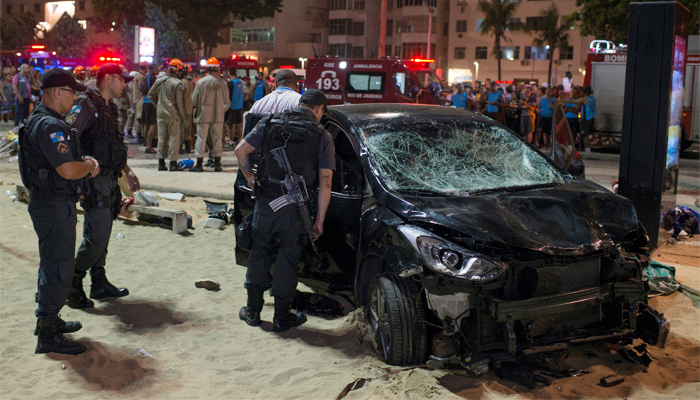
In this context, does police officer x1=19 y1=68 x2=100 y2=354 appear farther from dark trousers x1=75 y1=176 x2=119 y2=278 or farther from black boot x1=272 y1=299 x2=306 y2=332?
black boot x1=272 y1=299 x2=306 y2=332

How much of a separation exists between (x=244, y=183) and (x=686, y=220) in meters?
5.22

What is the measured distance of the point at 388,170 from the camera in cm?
419

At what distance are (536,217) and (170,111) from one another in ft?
28.0

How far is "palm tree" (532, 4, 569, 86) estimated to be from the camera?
53.8m

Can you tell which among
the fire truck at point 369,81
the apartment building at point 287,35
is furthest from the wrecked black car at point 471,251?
the apartment building at point 287,35

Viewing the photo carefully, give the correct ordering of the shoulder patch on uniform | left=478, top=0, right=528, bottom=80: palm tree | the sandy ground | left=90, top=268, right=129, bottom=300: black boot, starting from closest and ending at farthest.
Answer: the sandy ground → the shoulder patch on uniform → left=90, top=268, right=129, bottom=300: black boot → left=478, top=0, right=528, bottom=80: palm tree

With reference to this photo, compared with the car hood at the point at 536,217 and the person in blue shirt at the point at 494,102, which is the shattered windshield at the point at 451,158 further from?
the person in blue shirt at the point at 494,102

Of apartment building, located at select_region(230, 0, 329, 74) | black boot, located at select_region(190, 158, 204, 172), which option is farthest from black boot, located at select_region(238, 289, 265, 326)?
apartment building, located at select_region(230, 0, 329, 74)

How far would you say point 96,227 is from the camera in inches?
185

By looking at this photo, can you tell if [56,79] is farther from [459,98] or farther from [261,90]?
[459,98]

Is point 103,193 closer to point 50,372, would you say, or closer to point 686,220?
point 50,372

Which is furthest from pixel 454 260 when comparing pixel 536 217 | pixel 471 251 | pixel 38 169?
pixel 38 169

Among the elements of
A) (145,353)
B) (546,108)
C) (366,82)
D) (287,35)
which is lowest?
(145,353)

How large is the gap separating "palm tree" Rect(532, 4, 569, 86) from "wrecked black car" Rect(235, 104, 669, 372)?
5318cm
